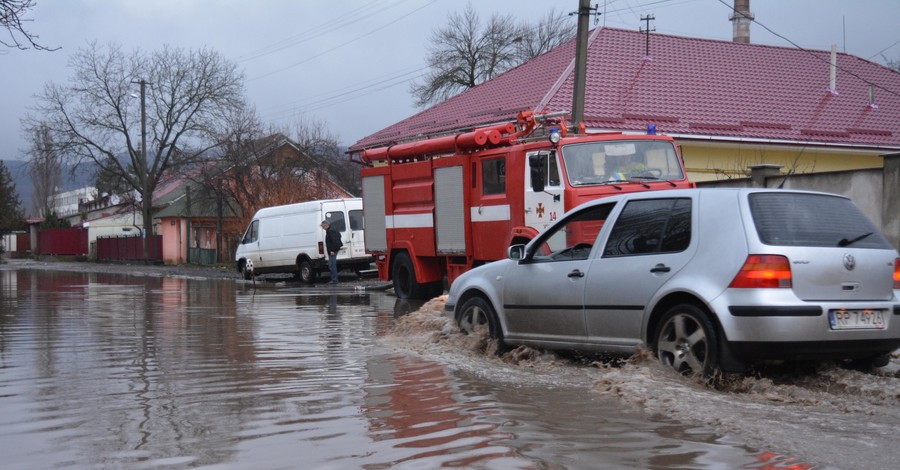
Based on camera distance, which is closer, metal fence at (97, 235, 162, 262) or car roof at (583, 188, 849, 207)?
car roof at (583, 188, 849, 207)

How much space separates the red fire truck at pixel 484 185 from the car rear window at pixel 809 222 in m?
6.55

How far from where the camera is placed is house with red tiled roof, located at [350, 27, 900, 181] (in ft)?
90.3

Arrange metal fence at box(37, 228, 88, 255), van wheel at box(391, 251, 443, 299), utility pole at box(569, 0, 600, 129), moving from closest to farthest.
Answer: utility pole at box(569, 0, 600, 129) → van wheel at box(391, 251, 443, 299) → metal fence at box(37, 228, 88, 255)

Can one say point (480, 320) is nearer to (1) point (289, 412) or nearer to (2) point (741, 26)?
(1) point (289, 412)

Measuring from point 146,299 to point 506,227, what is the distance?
8.93 m

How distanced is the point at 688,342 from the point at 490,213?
30.0 feet

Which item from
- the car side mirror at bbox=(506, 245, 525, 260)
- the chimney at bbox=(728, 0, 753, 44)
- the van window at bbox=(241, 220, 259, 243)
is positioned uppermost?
the chimney at bbox=(728, 0, 753, 44)

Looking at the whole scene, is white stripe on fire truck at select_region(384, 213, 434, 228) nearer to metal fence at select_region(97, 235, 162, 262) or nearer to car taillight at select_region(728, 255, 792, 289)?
car taillight at select_region(728, 255, 792, 289)

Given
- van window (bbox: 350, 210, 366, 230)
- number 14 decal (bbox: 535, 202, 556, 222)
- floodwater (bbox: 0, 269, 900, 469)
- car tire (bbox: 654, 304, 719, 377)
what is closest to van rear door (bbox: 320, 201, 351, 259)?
van window (bbox: 350, 210, 366, 230)

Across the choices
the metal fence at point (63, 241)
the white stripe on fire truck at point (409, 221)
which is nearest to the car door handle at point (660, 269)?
the white stripe on fire truck at point (409, 221)

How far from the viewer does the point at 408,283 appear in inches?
755

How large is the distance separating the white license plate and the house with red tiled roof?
18250mm

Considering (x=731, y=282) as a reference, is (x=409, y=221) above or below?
above

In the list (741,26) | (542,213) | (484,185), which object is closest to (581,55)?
(484,185)
